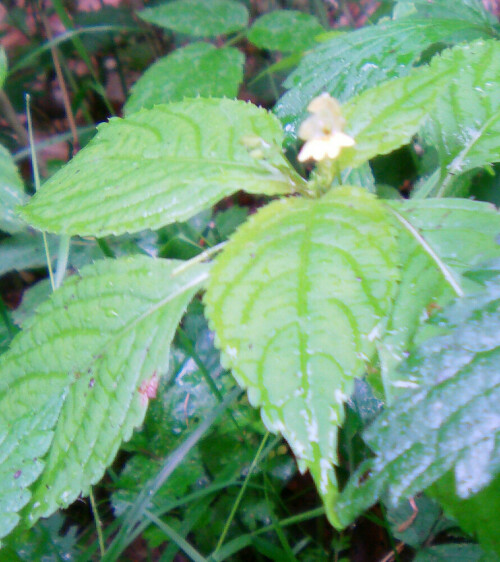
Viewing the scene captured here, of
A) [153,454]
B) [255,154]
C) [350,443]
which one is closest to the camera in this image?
[255,154]

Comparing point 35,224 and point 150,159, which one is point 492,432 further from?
point 35,224

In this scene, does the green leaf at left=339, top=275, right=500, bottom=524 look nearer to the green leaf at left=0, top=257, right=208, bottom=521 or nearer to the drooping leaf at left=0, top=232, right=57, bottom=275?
the green leaf at left=0, top=257, right=208, bottom=521

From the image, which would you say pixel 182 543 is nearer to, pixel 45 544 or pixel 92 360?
pixel 45 544

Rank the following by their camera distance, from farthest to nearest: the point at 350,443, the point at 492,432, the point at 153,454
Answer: the point at 153,454 → the point at 350,443 → the point at 492,432

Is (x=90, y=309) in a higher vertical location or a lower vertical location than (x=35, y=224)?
lower

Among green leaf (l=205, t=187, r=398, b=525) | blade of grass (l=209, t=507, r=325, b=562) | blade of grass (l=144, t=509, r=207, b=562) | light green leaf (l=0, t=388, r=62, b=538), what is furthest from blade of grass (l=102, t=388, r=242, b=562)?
green leaf (l=205, t=187, r=398, b=525)

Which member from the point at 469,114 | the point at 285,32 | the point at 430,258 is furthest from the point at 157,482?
the point at 285,32

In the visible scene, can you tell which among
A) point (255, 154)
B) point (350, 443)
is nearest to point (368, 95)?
point (255, 154)
